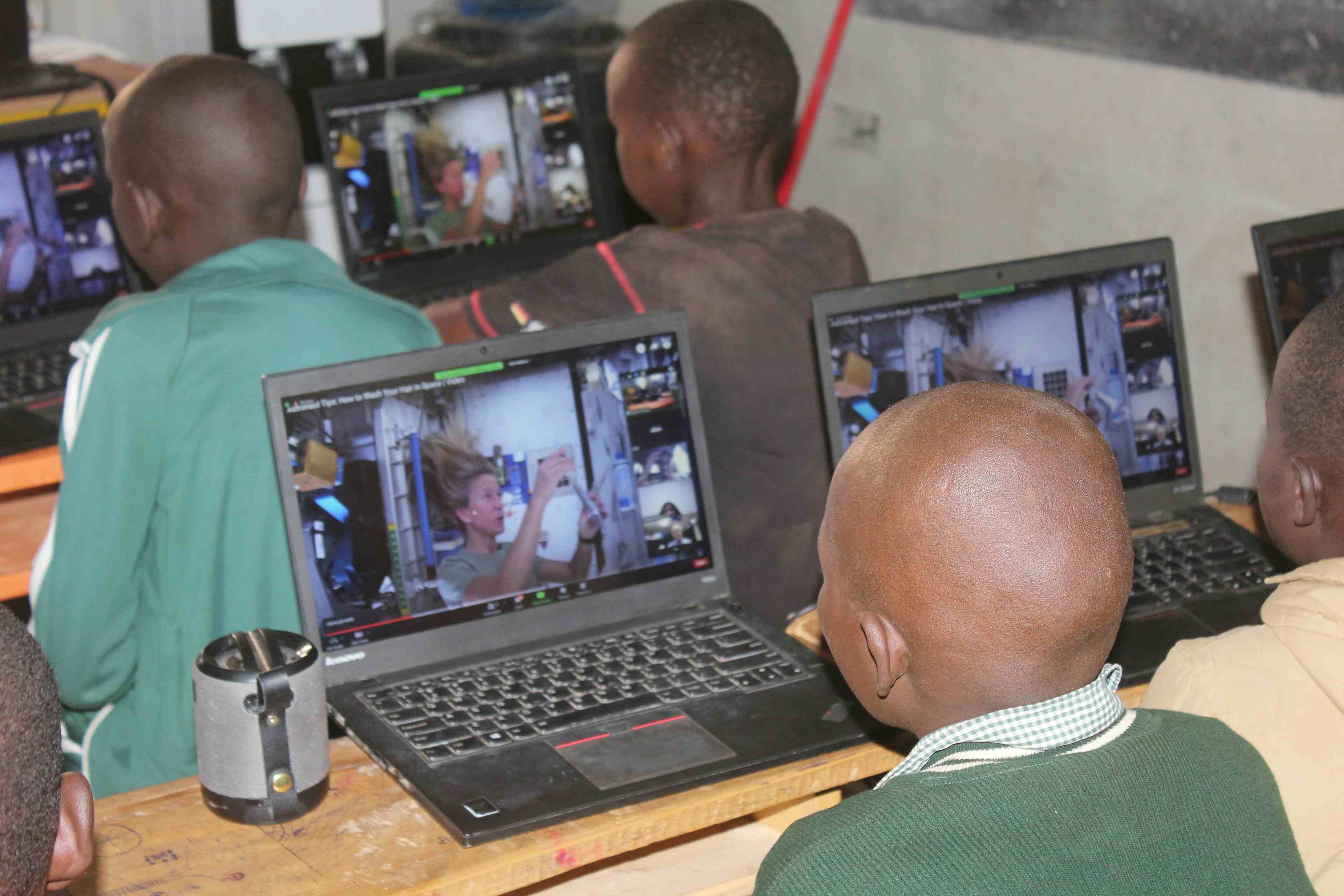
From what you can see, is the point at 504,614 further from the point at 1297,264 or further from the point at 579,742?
the point at 1297,264

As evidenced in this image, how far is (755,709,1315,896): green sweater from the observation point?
0.95 meters

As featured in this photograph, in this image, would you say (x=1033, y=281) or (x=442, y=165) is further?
(x=442, y=165)

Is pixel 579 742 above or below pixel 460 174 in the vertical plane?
below

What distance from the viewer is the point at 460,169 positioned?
2787 mm

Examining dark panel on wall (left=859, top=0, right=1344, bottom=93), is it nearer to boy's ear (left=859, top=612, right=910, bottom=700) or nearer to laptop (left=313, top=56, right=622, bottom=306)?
laptop (left=313, top=56, right=622, bottom=306)

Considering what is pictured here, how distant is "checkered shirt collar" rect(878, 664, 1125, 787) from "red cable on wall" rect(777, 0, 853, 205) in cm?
259

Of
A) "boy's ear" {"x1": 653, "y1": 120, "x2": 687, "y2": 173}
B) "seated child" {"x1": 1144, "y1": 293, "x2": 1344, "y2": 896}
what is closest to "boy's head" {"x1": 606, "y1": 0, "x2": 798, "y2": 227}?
"boy's ear" {"x1": 653, "y1": 120, "x2": 687, "y2": 173}

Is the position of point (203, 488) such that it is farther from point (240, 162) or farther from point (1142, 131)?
point (1142, 131)

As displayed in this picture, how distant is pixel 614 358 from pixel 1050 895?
0.95 meters

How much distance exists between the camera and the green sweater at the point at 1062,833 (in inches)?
37.4

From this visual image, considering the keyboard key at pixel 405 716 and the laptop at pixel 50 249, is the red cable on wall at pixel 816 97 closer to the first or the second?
the laptop at pixel 50 249

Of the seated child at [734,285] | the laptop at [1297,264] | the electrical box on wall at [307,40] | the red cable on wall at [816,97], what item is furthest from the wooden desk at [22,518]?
the red cable on wall at [816,97]

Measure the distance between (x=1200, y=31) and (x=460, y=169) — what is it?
4.59 ft

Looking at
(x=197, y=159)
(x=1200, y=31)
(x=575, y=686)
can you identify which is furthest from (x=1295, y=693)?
(x=1200, y=31)
